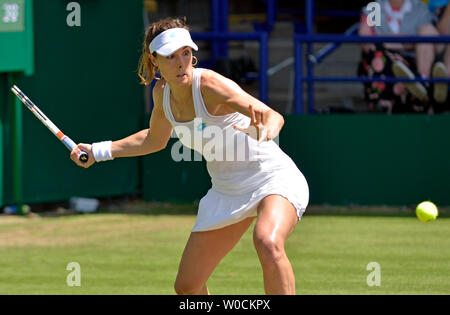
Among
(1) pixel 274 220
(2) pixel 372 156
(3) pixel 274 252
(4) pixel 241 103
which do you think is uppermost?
(4) pixel 241 103

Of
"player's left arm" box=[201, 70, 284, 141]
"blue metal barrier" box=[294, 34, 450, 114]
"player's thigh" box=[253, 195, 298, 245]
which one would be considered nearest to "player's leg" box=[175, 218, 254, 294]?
"player's thigh" box=[253, 195, 298, 245]

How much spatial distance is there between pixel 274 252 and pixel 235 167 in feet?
2.51

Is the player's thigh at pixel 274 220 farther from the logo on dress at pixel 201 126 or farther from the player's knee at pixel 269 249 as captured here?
the logo on dress at pixel 201 126

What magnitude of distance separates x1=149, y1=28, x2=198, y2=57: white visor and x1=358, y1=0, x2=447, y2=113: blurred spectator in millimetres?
6014

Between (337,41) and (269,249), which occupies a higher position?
(337,41)

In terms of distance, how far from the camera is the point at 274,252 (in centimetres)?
500

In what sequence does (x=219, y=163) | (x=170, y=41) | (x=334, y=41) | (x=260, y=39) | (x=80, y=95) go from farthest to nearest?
(x=80, y=95) → (x=260, y=39) → (x=334, y=41) → (x=219, y=163) → (x=170, y=41)

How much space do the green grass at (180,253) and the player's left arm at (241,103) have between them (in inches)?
86.9

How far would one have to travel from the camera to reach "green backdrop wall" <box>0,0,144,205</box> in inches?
419

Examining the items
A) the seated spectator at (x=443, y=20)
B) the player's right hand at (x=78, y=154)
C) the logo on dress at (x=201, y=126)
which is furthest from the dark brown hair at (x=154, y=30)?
the seated spectator at (x=443, y=20)

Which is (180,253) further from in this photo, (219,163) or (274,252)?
Answer: (274,252)

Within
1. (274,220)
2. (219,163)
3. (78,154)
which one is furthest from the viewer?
(78,154)

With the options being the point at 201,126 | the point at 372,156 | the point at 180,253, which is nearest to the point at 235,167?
the point at 201,126
